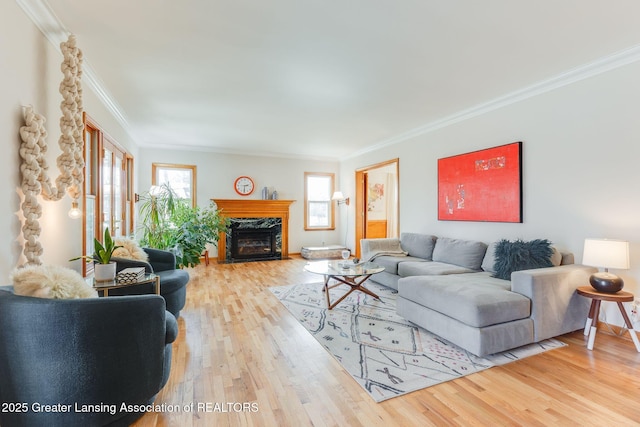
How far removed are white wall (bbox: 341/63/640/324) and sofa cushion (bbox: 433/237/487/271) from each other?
29 centimetres

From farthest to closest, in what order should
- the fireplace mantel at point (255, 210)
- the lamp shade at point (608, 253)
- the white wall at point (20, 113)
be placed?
the fireplace mantel at point (255, 210) < the lamp shade at point (608, 253) < the white wall at point (20, 113)

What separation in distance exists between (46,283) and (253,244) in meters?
5.59

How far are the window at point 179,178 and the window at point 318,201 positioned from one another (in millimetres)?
2669

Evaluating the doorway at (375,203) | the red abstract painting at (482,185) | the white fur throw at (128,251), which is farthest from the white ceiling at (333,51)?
the doorway at (375,203)

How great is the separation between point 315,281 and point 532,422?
11.4ft

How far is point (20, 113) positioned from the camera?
1991 mm

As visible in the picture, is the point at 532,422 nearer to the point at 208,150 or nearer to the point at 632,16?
the point at 632,16

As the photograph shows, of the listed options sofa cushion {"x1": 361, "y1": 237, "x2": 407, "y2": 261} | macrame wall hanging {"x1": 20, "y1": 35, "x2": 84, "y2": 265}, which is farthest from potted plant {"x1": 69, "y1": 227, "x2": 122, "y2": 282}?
sofa cushion {"x1": 361, "y1": 237, "x2": 407, "y2": 261}

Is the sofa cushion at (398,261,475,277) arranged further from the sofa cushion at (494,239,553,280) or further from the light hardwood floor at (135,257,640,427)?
the light hardwood floor at (135,257,640,427)

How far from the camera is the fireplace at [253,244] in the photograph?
6.86 m

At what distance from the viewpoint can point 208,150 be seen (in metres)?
6.73

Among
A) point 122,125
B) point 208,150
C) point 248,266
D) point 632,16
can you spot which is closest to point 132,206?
point 122,125

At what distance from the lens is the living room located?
1.97 metres

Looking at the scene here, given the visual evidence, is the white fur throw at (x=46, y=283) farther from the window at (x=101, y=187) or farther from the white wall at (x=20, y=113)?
the window at (x=101, y=187)
